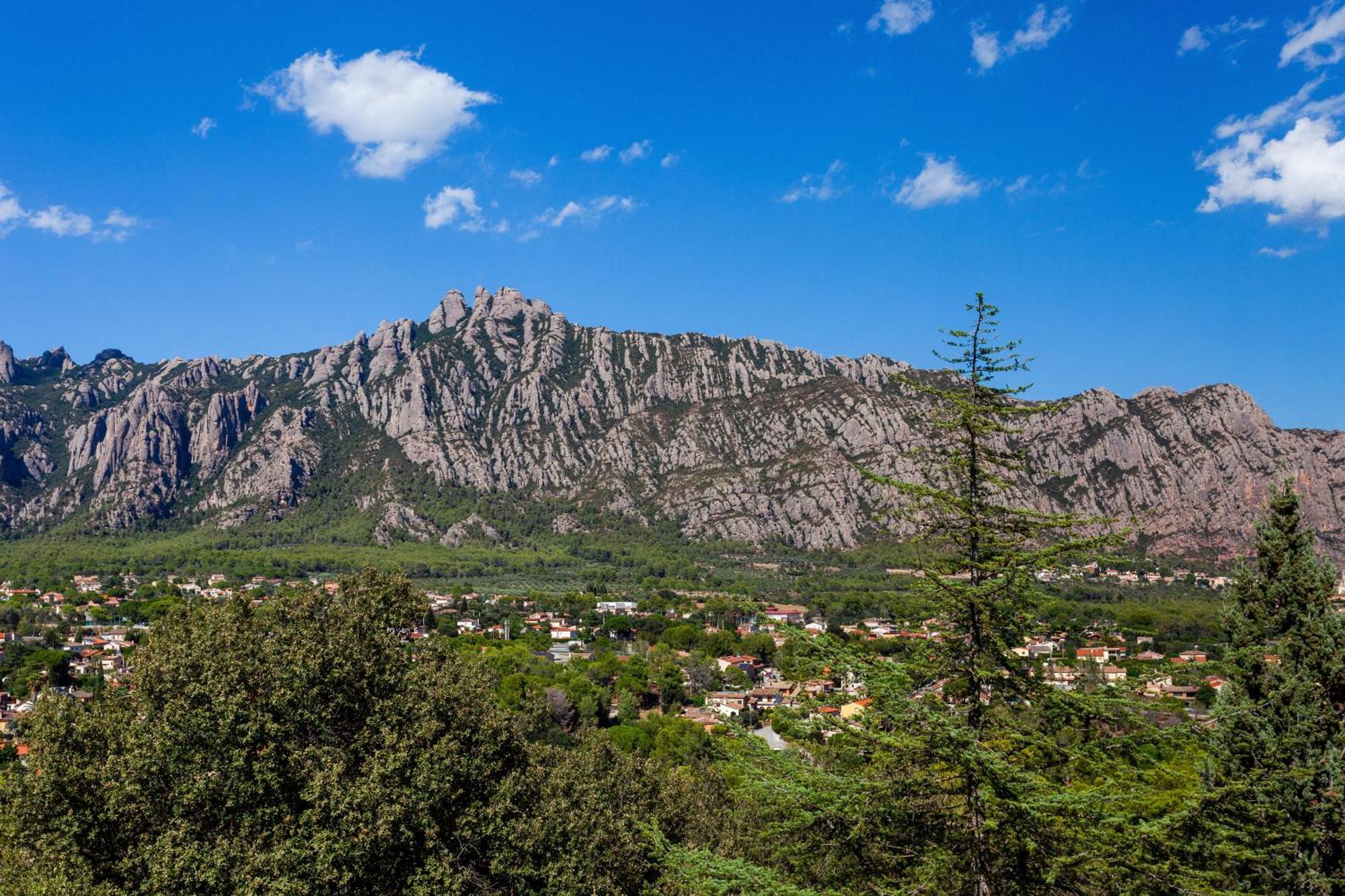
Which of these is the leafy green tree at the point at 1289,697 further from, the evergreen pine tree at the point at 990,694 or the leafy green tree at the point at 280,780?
the leafy green tree at the point at 280,780

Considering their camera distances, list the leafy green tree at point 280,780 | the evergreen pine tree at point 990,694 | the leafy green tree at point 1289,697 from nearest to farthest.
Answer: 1. the evergreen pine tree at point 990,694
2. the leafy green tree at point 1289,697
3. the leafy green tree at point 280,780

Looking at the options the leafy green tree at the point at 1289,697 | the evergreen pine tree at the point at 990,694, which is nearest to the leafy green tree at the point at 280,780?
the evergreen pine tree at the point at 990,694

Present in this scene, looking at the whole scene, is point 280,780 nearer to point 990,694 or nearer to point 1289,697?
point 990,694

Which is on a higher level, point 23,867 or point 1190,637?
point 23,867

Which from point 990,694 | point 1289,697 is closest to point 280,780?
point 990,694

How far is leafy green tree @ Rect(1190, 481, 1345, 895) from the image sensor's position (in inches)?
496

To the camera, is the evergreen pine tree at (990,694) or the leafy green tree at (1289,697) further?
the leafy green tree at (1289,697)

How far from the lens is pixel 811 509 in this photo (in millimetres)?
199000

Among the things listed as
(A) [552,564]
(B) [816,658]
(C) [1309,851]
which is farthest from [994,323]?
(A) [552,564]

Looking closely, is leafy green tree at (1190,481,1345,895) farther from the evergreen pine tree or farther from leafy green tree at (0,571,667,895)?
leafy green tree at (0,571,667,895)

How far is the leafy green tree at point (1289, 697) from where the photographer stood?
41.3 feet

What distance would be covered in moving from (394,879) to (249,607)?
343 inches

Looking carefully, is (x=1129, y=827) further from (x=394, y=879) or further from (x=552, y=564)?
(x=552, y=564)

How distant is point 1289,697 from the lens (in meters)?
15.1
